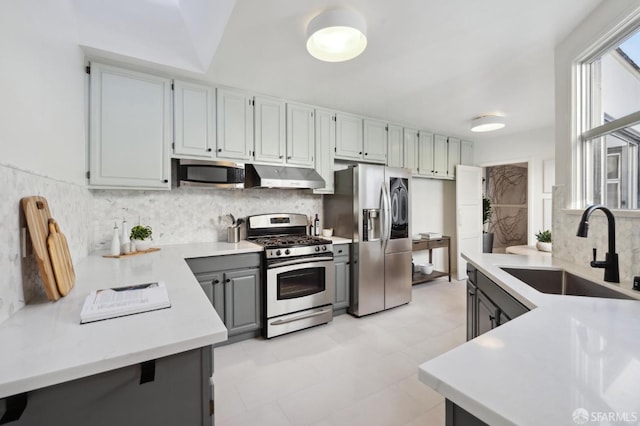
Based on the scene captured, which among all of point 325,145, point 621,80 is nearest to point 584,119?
point 621,80

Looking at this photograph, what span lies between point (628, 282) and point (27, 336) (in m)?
2.52

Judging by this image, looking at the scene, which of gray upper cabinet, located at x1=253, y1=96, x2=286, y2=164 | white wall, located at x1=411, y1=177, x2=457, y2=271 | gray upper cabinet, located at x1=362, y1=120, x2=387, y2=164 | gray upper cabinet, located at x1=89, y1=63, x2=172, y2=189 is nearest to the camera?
gray upper cabinet, located at x1=89, y1=63, x2=172, y2=189

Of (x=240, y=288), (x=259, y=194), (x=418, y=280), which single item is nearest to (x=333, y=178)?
(x=259, y=194)

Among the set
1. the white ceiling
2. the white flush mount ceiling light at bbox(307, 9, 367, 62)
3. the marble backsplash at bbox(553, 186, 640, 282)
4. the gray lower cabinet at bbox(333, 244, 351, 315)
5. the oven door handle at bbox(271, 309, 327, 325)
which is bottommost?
the oven door handle at bbox(271, 309, 327, 325)

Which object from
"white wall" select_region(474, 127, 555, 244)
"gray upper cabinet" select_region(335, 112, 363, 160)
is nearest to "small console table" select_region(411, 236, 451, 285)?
"white wall" select_region(474, 127, 555, 244)

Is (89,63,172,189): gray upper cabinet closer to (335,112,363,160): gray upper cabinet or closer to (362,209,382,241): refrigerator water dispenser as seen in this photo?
(335,112,363,160): gray upper cabinet

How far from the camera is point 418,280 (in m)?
4.20

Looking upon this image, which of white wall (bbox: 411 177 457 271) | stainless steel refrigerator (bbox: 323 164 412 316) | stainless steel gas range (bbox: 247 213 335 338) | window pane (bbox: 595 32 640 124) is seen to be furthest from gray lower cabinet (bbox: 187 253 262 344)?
white wall (bbox: 411 177 457 271)

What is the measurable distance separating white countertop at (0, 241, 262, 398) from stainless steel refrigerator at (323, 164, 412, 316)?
2182mm

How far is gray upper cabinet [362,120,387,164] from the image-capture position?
3748mm

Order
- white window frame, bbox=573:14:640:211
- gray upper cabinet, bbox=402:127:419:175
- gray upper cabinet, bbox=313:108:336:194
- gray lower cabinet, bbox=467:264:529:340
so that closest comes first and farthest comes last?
gray lower cabinet, bbox=467:264:529:340, white window frame, bbox=573:14:640:211, gray upper cabinet, bbox=313:108:336:194, gray upper cabinet, bbox=402:127:419:175

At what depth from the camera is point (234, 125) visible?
2855 millimetres

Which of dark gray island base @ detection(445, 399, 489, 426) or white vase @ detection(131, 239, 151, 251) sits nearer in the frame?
dark gray island base @ detection(445, 399, 489, 426)

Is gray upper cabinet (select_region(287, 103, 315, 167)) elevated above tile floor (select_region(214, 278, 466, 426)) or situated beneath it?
elevated above
